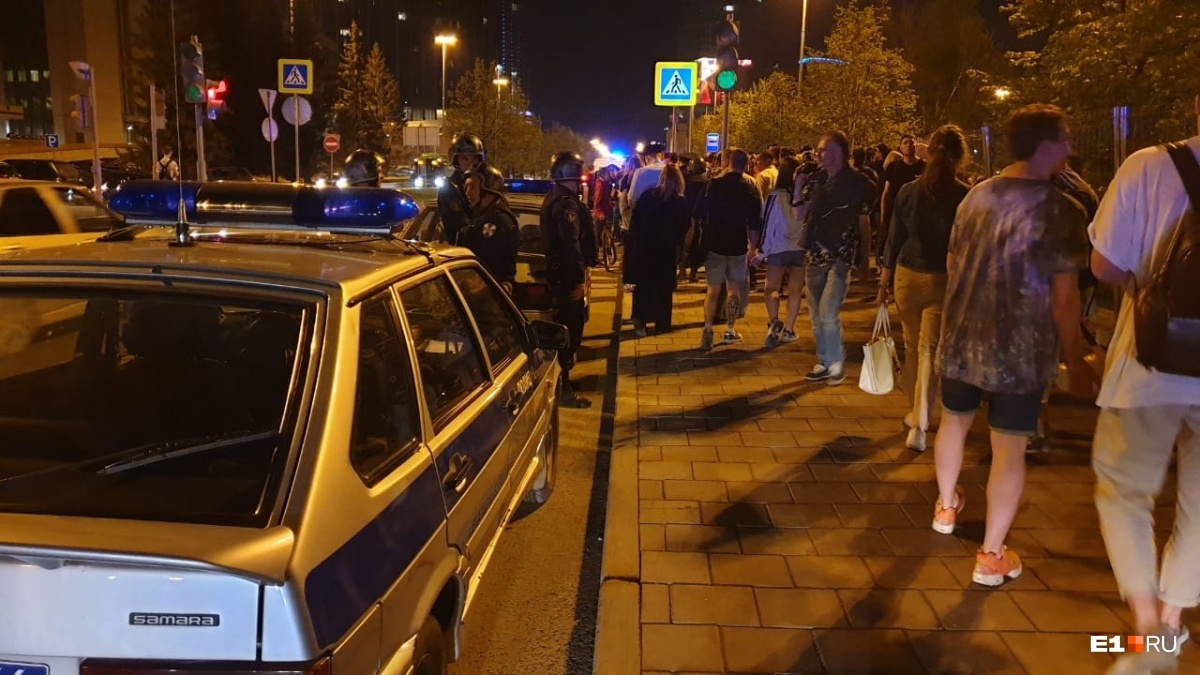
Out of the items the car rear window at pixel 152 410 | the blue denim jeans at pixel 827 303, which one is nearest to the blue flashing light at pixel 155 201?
the car rear window at pixel 152 410

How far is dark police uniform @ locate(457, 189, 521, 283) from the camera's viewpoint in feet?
23.7

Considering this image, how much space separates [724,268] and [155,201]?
5991 millimetres

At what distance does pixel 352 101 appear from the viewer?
5034cm

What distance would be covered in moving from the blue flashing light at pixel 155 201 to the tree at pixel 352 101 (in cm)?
4642

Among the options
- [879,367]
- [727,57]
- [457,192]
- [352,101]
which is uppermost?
[352,101]

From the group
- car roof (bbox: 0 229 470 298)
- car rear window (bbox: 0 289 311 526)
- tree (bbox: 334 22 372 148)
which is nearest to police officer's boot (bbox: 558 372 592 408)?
car roof (bbox: 0 229 470 298)

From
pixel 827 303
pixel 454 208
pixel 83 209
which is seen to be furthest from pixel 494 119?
pixel 827 303

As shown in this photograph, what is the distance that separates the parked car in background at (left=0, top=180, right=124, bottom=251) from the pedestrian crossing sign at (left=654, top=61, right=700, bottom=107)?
9142 mm

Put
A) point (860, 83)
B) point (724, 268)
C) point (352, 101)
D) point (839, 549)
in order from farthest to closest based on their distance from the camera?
point (352, 101), point (860, 83), point (724, 268), point (839, 549)

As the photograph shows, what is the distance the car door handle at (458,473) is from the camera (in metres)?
2.97

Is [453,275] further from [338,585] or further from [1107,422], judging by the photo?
[1107,422]

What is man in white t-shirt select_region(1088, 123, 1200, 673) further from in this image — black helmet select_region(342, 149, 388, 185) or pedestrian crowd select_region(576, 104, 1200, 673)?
black helmet select_region(342, 149, 388, 185)

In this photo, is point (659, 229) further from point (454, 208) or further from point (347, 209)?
point (347, 209)

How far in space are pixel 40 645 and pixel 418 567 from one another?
3.09 feet
